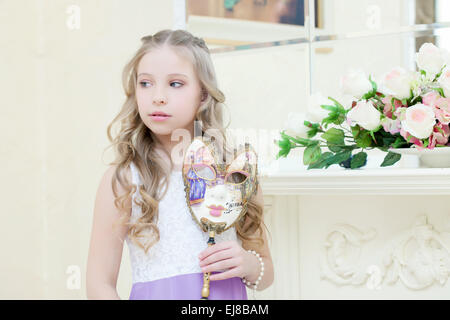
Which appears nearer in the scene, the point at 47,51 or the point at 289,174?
the point at 289,174

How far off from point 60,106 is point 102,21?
347mm

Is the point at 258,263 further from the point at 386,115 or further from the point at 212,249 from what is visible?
the point at 386,115

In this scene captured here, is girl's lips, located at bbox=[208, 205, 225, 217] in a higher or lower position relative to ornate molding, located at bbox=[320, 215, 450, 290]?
higher

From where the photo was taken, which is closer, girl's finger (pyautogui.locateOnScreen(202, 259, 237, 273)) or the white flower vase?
girl's finger (pyautogui.locateOnScreen(202, 259, 237, 273))

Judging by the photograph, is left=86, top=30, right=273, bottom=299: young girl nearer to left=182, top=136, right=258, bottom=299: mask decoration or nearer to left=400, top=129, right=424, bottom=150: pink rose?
left=182, top=136, right=258, bottom=299: mask decoration

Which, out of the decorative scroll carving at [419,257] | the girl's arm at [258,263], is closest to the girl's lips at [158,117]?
the girl's arm at [258,263]

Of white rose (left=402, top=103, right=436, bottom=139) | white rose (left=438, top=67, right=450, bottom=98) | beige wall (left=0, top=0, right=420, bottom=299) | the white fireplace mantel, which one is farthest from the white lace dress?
beige wall (left=0, top=0, right=420, bottom=299)

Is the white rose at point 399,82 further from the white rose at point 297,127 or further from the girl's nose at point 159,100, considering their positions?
the girl's nose at point 159,100

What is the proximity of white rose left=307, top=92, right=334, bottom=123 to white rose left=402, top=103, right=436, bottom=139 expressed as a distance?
23 cm

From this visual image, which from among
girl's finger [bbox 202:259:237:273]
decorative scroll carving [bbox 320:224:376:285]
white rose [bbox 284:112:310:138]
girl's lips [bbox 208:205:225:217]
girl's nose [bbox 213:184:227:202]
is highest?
white rose [bbox 284:112:310:138]

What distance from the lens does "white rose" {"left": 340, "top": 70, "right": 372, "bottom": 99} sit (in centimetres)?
145
